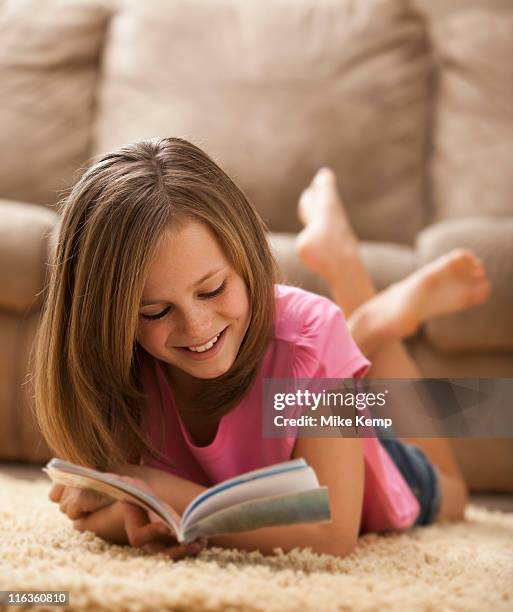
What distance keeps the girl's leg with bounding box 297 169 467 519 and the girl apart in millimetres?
402

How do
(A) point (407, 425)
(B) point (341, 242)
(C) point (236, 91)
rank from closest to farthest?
(A) point (407, 425)
(B) point (341, 242)
(C) point (236, 91)

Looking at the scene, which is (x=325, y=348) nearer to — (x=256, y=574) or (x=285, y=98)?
(x=256, y=574)

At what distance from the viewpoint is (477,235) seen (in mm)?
1765

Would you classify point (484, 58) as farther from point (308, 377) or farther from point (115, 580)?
point (115, 580)

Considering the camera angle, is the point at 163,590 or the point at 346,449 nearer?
the point at 163,590

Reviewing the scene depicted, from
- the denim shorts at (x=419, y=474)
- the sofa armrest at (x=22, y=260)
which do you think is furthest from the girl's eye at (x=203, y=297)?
the sofa armrest at (x=22, y=260)

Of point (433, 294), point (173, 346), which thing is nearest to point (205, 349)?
point (173, 346)

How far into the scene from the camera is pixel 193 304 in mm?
990

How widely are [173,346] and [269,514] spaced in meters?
0.23

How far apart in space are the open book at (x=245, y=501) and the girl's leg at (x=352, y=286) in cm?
57

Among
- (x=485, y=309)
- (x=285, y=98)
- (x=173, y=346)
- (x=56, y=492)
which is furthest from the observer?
(x=285, y=98)

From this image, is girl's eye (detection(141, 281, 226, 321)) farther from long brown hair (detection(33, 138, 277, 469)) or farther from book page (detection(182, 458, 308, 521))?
book page (detection(182, 458, 308, 521))

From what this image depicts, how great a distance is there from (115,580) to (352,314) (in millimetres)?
817

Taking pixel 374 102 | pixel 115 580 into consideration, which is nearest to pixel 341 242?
pixel 374 102
